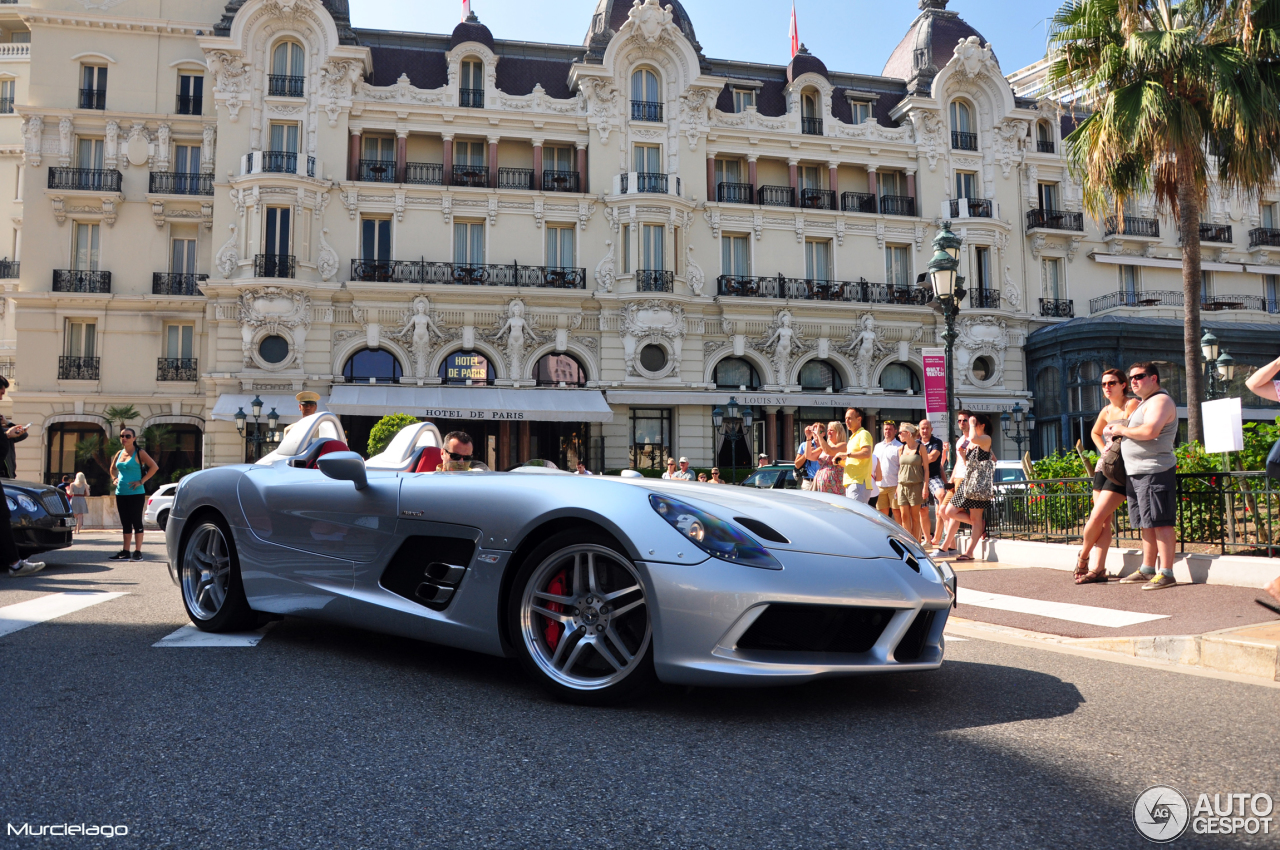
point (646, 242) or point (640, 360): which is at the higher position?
point (646, 242)

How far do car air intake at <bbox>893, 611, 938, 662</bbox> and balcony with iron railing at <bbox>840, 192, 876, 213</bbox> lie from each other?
30279mm

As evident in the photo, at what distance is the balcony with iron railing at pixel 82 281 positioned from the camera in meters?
28.9

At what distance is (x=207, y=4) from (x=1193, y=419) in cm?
3221

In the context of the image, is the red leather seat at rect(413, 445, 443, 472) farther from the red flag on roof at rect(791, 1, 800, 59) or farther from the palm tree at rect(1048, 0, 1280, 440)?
the red flag on roof at rect(791, 1, 800, 59)

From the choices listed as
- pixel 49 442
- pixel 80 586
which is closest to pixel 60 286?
pixel 49 442

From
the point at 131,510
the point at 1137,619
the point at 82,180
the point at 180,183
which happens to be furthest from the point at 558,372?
the point at 1137,619

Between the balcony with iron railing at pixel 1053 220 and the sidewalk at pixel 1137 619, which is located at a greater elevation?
the balcony with iron railing at pixel 1053 220

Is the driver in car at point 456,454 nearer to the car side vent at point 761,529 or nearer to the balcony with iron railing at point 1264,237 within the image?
the car side vent at point 761,529

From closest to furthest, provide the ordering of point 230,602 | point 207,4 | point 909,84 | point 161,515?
point 230,602 → point 161,515 → point 207,4 → point 909,84

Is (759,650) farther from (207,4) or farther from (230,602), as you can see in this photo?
(207,4)

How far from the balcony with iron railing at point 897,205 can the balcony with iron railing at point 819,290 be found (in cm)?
265

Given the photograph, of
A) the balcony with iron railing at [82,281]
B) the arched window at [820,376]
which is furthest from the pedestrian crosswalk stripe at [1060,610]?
the balcony with iron railing at [82,281]

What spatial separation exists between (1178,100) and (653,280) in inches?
682

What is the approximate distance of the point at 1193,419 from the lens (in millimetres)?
12984
